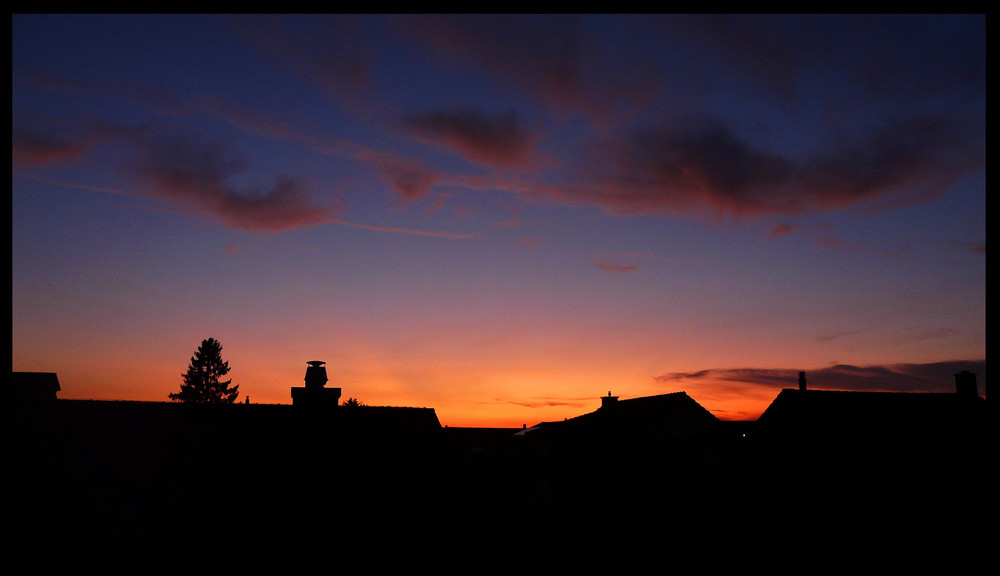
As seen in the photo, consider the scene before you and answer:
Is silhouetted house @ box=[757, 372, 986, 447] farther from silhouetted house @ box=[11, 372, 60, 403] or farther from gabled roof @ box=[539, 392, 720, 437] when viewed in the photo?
silhouetted house @ box=[11, 372, 60, 403]

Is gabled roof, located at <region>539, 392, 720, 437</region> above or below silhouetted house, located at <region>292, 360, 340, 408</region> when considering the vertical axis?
below

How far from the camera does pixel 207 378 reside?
281 feet

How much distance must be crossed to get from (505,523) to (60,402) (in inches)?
879

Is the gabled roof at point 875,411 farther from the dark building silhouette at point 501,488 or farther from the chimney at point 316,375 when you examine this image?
the chimney at point 316,375

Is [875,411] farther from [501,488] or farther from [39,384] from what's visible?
[39,384]

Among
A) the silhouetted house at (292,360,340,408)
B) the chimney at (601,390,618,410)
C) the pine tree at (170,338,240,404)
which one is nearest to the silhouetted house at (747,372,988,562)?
the chimney at (601,390,618,410)

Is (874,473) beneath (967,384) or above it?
beneath

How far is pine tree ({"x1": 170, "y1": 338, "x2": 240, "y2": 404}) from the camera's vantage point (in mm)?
84562

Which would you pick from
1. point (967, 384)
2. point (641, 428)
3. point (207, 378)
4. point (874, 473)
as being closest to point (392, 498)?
point (641, 428)

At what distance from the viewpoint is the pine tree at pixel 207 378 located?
84562 mm

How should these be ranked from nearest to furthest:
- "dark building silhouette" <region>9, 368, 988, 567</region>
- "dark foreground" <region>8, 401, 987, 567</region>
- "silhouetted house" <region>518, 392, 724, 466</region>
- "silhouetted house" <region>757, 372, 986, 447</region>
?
"dark foreground" <region>8, 401, 987, 567</region> < "dark building silhouette" <region>9, 368, 988, 567</region> < "silhouetted house" <region>757, 372, 986, 447</region> < "silhouetted house" <region>518, 392, 724, 466</region>

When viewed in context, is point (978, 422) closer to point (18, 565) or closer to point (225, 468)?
point (225, 468)

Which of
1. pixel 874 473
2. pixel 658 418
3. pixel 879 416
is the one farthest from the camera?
pixel 658 418
